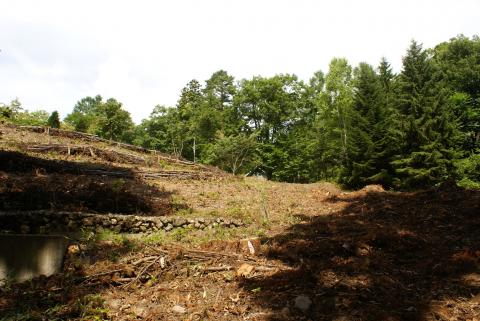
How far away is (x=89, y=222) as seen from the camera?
11.2 m

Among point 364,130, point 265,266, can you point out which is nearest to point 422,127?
point 364,130

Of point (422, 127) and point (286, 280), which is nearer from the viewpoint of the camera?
point (286, 280)

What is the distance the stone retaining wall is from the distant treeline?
21.1 ft

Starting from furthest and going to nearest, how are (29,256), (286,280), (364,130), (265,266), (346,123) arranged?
1. (346,123)
2. (364,130)
3. (29,256)
4. (265,266)
5. (286,280)

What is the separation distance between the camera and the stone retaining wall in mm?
10477

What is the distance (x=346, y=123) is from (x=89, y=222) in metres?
28.1

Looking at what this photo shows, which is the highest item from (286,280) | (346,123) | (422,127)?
(346,123)

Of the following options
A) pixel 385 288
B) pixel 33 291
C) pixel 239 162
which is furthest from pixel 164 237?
pixel 239 162

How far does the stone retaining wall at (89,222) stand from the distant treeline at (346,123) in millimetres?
6427

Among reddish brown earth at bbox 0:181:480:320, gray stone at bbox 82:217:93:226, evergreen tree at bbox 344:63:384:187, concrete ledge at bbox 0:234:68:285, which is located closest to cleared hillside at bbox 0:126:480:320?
reddish brown earth at bbox 0:181:480:320

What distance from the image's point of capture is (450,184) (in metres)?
Result: 13.2

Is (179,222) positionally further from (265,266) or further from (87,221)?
(265,266)

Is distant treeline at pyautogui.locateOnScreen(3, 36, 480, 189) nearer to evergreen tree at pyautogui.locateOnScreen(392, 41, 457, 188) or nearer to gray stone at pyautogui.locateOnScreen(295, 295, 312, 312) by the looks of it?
evergreen tree at pyautogui.locateOnScreen(392, 41, 457, 188)

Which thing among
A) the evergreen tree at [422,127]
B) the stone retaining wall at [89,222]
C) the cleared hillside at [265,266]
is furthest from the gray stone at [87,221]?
the evergreen tree at [422,127]
